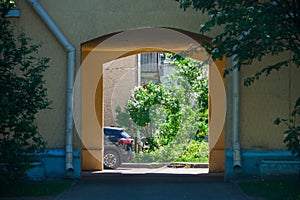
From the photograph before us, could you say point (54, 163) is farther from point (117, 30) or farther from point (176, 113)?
point (176, 113)

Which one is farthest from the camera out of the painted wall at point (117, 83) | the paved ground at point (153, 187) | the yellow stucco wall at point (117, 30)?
the painted wall at point (117, 83)

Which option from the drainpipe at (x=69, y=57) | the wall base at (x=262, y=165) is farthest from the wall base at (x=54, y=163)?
the wall base at (x=262, y=165)

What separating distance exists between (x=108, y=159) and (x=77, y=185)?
654 centimetres

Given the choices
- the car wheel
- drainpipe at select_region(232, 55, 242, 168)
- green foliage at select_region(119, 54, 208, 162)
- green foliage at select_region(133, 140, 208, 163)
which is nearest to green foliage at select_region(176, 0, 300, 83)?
drainpipe at select_region(232, 55, 242, 168)

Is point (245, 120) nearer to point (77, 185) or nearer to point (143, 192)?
point (143, 192)

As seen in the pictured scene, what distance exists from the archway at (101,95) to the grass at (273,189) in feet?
12.2

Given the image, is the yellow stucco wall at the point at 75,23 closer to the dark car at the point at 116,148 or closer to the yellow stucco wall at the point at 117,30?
the yellow stucco wall at the point at 117,30

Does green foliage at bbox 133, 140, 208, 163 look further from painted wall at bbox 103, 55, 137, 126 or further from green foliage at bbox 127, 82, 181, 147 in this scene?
painted wall at bbox 103, 55, 137, 126

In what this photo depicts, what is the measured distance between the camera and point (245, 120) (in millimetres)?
12086

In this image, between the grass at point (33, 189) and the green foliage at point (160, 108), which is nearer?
the grass at point (33, 189)

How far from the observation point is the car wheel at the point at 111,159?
17928 millimetres

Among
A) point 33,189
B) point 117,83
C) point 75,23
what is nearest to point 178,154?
point 75,23

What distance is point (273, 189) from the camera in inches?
409

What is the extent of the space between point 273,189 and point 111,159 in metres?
8.55
